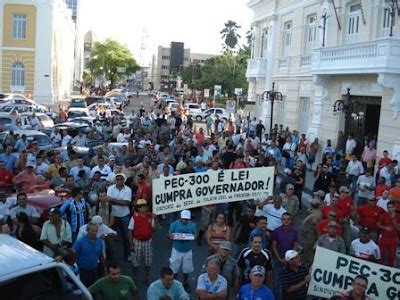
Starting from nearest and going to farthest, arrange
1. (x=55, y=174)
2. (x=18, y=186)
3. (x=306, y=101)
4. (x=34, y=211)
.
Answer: (x=34, y=211) < (x=18, y=186) < (x=55, y=174) < (x=306, y=101)

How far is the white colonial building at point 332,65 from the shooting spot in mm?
21969

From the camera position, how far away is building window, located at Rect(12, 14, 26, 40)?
2023 inches

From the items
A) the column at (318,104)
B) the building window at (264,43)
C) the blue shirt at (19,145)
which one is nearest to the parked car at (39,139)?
the blue shirt at (19,145)

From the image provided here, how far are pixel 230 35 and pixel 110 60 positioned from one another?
102 ft

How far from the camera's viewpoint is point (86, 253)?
8.45 metres

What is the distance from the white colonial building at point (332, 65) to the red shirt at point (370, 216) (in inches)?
443

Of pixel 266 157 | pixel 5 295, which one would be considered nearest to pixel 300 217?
pixel 266 157

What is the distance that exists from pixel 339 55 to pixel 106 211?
1669cm

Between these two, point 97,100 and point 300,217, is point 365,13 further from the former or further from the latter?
point 97,100

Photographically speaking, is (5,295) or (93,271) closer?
(5,295)

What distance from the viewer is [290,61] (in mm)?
32531

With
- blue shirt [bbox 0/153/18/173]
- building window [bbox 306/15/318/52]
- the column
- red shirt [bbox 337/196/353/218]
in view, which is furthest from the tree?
red shirt [bbox 337/196/353/218]

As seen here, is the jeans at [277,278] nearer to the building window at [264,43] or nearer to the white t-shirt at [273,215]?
the white t-shirt at [273,215]

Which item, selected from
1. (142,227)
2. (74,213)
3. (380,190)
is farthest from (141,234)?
(380,190)
